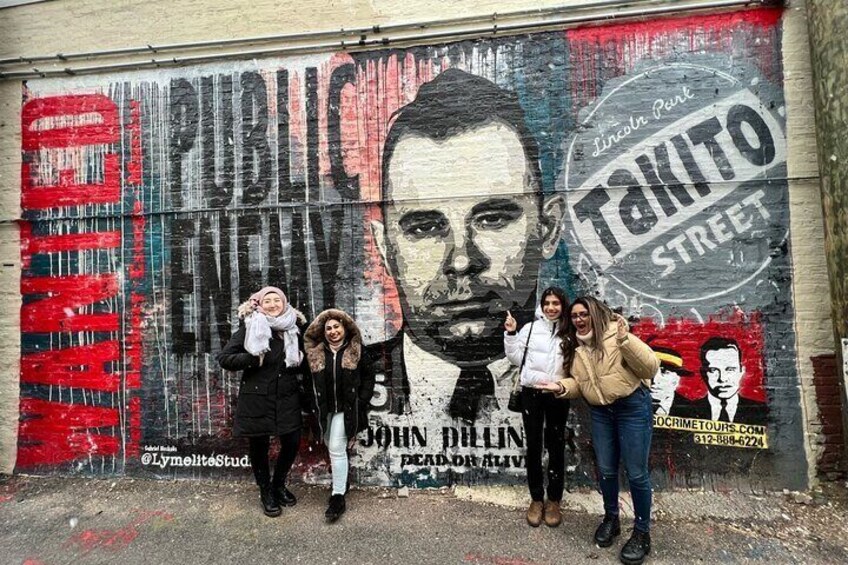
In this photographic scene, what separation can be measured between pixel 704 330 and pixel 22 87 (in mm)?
7322

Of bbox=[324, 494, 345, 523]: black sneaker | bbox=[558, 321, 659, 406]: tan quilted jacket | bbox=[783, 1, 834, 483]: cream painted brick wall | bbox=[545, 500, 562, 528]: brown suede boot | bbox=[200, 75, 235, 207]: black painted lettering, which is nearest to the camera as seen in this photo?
bbox=[558, 321, 659, 406]: tan quilted jacket

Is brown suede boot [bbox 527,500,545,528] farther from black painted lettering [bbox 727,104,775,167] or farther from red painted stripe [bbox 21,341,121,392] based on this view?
red painted stripe [bbox 21,341,121,392]

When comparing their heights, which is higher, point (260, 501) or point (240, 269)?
point (240, 269)

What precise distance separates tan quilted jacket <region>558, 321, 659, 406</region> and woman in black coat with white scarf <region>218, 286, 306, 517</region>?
2.15 meters

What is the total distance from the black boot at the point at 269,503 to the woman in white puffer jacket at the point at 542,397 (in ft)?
6.82

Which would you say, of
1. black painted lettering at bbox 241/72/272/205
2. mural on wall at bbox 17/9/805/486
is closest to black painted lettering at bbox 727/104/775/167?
mural on wall at bbox 17/9/805/486

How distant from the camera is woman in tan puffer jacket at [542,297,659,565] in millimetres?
2955

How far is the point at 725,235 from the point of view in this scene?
4.04 metres

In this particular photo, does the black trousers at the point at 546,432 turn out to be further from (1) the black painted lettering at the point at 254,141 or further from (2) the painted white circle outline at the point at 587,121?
(1) the black painted lettering at the point at 254,141

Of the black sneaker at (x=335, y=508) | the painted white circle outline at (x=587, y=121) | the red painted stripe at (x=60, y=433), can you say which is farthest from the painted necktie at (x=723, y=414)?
the red painted stripe at (x=60, y=433)

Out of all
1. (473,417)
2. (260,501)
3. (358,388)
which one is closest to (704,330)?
(473,417)

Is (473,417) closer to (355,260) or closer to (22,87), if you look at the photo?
(355,260)

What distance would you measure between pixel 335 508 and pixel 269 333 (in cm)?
153

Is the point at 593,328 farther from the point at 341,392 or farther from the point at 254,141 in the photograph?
the point at 254,141
